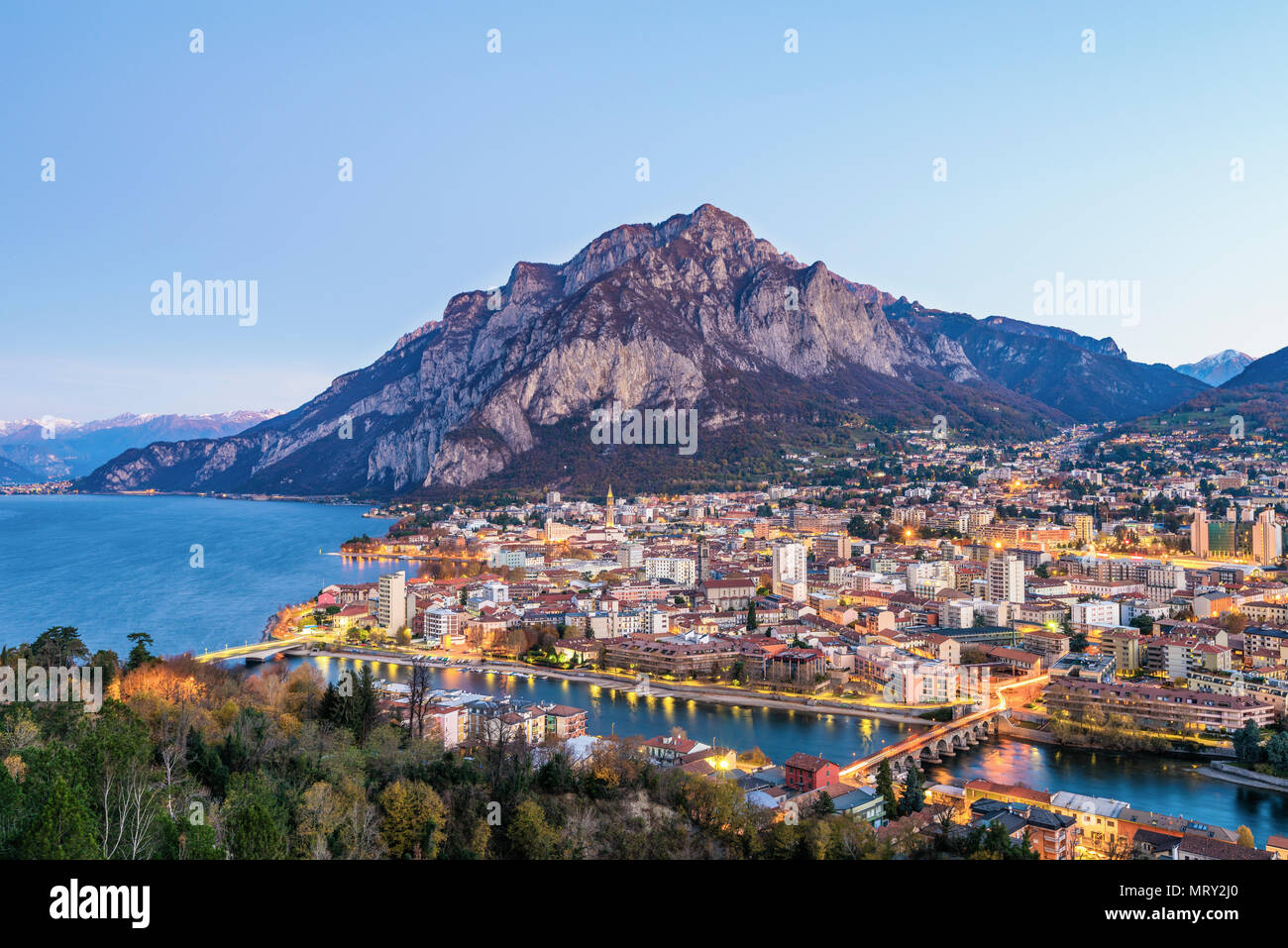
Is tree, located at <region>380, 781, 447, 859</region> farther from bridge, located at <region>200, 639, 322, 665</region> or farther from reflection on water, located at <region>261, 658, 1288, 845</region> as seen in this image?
bridge, located at <region>200, 639, 322, 665</region>

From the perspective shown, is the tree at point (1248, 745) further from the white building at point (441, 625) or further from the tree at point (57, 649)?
the white building at point (441, 625)

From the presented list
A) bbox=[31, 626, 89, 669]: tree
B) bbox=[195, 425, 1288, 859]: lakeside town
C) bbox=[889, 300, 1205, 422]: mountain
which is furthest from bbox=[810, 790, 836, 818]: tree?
bbox=[889, 300, 1205, 422]: mountain

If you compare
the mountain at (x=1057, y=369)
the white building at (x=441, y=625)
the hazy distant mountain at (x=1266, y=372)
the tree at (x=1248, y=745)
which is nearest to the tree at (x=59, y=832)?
the tree at (x=1248, y=745)

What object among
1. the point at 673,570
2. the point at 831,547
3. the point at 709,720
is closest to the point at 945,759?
the point at 709,720

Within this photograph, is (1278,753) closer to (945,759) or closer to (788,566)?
(945,759)

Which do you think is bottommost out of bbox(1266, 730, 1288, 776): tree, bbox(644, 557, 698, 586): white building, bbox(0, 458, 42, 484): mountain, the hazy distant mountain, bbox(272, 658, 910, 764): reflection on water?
bbox(272, 658, 910, 764): reflection on water
